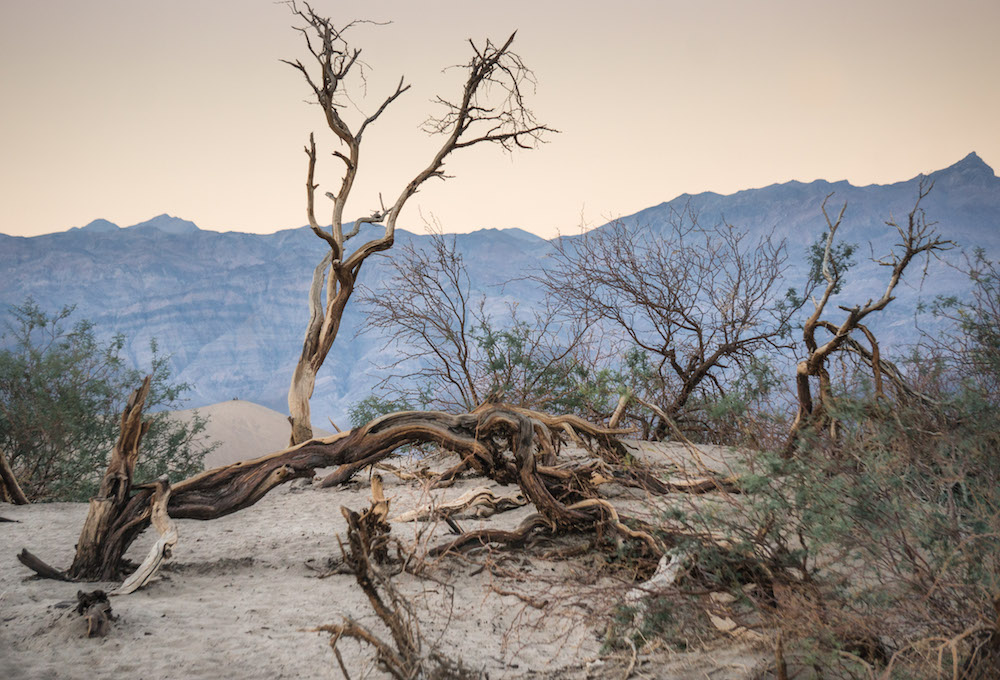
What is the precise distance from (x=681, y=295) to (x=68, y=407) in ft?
27.7

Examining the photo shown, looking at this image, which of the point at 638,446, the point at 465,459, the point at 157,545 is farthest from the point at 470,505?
the point at 157,545

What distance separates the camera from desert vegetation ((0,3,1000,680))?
291cm

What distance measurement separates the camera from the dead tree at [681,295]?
9.37 m

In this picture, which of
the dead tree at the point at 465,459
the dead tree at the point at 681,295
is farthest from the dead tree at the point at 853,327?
the dead tree at the point at 681,295

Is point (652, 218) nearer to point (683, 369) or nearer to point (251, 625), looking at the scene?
point (683, 369)

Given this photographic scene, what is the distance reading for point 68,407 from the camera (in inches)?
334

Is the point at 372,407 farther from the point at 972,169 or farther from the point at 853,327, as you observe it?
the point at 972,169

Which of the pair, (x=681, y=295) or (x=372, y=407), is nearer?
(x=681, y=295)

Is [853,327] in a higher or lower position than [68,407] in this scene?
higher

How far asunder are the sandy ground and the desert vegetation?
0.33ft

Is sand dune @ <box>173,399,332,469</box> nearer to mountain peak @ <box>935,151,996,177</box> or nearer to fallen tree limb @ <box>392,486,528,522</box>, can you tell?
fallen tree limb @ <box>392,486,528,522</box>

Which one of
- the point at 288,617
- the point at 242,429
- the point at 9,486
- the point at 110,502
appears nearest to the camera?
the point at 288,617

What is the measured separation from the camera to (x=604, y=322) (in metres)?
10.0

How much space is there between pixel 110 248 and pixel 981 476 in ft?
117
